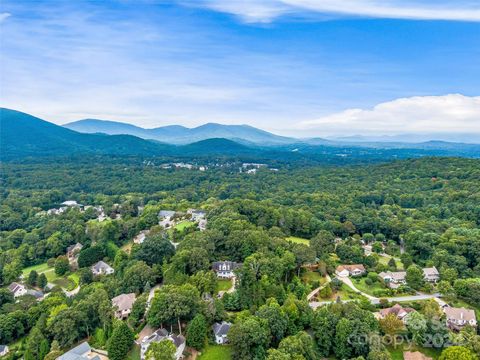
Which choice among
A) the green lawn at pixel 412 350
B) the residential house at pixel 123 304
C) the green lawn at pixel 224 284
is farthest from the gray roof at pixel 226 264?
the green lawn at pixel 412 350

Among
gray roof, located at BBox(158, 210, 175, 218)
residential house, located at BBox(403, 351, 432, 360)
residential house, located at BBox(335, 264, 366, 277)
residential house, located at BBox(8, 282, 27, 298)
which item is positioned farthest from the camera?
gray roof, located at BBox(158, 210, 175, 218)

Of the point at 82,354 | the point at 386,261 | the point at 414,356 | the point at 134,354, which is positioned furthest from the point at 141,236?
the point at 414,356

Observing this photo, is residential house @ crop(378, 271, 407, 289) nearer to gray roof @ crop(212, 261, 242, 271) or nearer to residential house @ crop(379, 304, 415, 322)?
residential house @ crop(379, 304, 415, 322)

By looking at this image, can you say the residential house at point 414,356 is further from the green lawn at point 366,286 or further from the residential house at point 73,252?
the residential house at point 73,252

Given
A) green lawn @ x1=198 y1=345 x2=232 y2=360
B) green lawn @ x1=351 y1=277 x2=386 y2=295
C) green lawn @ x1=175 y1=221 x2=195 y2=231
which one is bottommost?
green lawn @ x1=198 y1=345 x2=232 y2=360

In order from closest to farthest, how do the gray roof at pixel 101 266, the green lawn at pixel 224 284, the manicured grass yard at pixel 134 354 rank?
the manicured grass yard at pixel 134 354
the green lawn at pixel 224 284
the gray roof at pixel 101 266

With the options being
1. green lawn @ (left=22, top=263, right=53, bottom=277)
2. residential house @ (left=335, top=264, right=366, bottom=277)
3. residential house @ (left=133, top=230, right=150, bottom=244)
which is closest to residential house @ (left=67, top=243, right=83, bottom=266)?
green lawn @ (left=22, top=263, right=53, bottom=277)

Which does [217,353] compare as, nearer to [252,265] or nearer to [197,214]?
[252,265]

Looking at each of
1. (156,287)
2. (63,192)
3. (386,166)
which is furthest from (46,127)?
(156,287)
